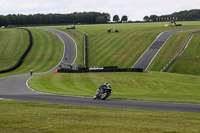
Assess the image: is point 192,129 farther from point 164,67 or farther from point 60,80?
point 164,67

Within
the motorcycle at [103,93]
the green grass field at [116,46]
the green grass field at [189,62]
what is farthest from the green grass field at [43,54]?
the motorcycle at [103,93]

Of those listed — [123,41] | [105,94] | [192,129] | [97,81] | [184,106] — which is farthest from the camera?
[123,41]

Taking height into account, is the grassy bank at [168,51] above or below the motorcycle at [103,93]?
below

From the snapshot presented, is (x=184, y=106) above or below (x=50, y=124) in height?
below

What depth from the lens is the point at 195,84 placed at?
162 ft

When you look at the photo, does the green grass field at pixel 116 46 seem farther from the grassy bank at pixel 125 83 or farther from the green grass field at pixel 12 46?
the grassy bank at pixel 125 83

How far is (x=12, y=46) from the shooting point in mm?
95375

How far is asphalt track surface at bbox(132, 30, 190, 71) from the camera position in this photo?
251 ft

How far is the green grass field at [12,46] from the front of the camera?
8356 cm

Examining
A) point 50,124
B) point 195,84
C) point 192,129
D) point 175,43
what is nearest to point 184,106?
point 192,129

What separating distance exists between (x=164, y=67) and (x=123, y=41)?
1243 inches

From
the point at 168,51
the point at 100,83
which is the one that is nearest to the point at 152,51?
the point at 168,51

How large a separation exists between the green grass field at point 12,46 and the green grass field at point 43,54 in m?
2.44

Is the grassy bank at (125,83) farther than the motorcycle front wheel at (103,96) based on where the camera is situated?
Yes
